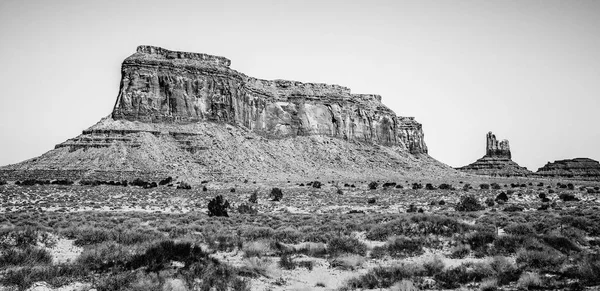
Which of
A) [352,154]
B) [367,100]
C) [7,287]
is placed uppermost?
[367,100]

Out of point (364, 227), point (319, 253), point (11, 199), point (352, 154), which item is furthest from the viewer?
point (352, 154)

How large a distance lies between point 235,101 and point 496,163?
87201mm

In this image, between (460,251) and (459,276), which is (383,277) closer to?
(459,276)

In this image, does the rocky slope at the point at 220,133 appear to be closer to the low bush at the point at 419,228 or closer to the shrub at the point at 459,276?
the low bush at the point at 419,228

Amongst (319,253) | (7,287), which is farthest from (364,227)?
(7,287)

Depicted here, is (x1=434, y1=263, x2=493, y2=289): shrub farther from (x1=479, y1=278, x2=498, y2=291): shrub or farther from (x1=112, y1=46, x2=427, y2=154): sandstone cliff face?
(x1=112, y1=46, x2=427, y2=154): sandstone cliff face

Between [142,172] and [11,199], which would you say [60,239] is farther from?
[142,172]

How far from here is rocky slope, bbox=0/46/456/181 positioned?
237ft

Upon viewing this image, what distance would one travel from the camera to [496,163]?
478ft

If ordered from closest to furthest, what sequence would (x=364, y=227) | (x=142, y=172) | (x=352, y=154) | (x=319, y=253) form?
(x=319, y=253)
(x=364, y=227)
(x=142, y=172)
(x=352, y=154)

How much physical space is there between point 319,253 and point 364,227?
4.55m

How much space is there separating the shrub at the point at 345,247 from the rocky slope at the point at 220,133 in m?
53.9

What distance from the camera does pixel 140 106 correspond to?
283ft

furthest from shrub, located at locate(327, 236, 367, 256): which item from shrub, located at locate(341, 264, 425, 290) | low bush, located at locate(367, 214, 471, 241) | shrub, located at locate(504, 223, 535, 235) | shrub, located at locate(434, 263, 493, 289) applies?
shrub, located at locate(504, 223, 535, 235)
